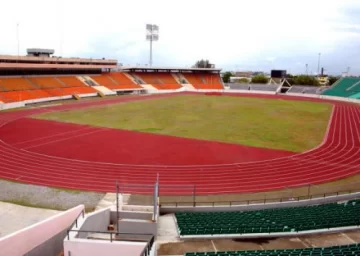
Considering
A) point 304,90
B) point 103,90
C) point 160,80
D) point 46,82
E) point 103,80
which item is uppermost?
point 160,80

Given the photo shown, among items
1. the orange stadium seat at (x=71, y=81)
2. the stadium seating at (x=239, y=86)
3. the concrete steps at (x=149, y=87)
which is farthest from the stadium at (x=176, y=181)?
the stadium seating at (x=239, y=86)

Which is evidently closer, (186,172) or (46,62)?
(186,172)

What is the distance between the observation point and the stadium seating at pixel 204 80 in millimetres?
94875

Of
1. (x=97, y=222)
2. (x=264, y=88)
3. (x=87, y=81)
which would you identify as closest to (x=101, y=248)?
(x=97, y=222)

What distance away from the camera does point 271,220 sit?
1438 cm

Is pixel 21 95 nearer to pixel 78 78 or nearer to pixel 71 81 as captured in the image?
pixel 71 81

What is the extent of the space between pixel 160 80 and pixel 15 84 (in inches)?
1582

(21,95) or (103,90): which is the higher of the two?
(103,90)

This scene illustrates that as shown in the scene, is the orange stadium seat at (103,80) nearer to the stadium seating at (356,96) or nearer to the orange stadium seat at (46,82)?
the orange stadium seat at (46,82)

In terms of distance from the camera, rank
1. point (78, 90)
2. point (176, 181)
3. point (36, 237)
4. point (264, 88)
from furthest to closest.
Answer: point (264, 88) → point (78, 90) → point (176, 181) → point (36, 237)

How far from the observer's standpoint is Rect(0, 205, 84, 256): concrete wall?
9.55 meters

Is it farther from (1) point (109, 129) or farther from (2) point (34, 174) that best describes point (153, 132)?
(2) point (34, 174)

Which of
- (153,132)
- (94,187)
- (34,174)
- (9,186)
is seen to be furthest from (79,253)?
(153,132)

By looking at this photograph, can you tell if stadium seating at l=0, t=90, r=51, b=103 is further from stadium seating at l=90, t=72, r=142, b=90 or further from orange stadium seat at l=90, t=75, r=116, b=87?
stadium seating at l=90, t=72, r=142, b=90
